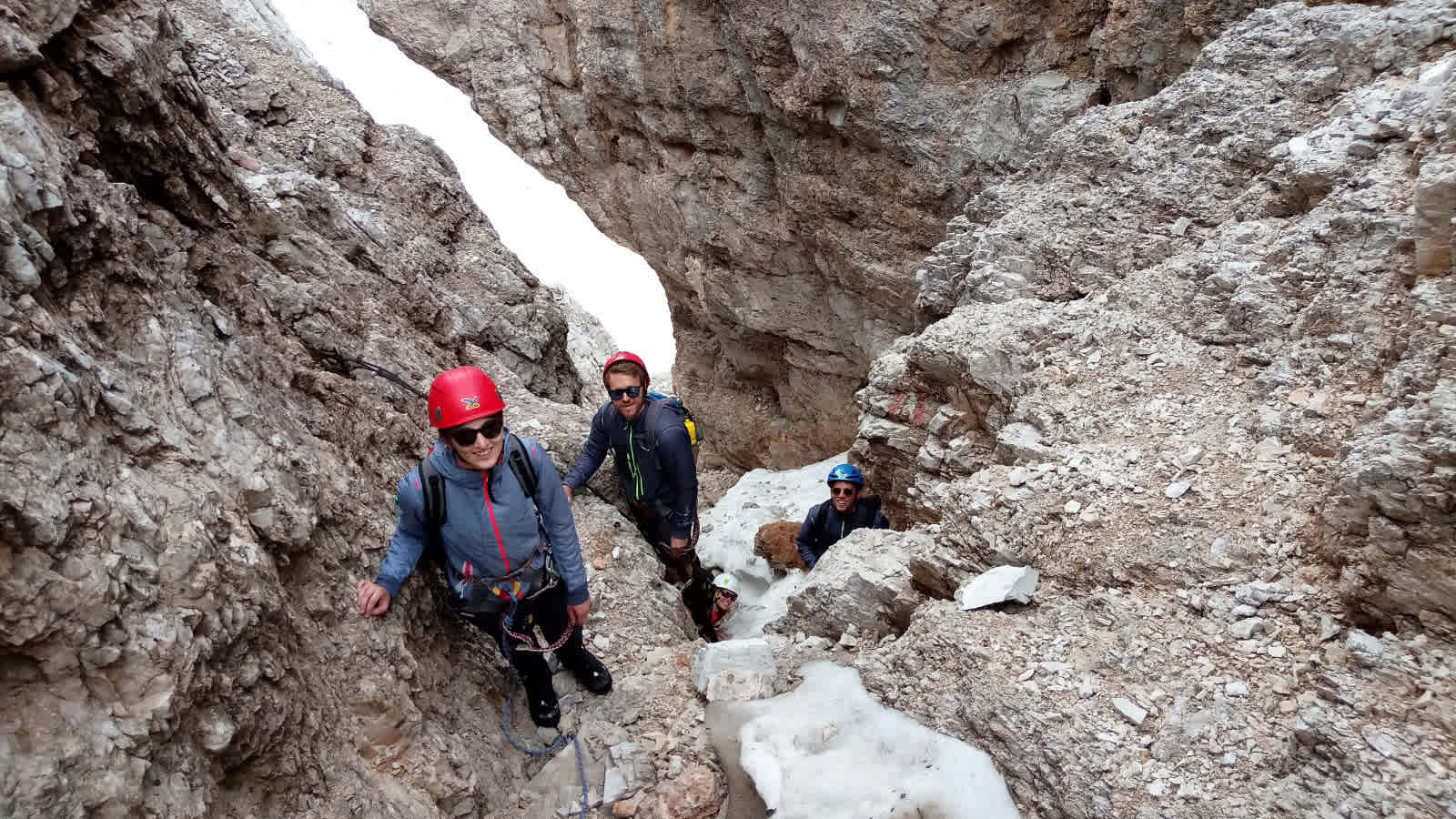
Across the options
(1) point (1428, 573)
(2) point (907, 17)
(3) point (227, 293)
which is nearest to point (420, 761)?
(3) point (227, 293)

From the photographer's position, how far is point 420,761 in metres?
3.35

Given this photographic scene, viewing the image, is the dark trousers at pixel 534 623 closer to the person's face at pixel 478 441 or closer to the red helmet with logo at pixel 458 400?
the person's face at pixel 478 441

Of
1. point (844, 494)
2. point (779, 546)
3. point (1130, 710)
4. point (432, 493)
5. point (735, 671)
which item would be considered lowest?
point (779, 546)

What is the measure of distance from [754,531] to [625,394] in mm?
5210

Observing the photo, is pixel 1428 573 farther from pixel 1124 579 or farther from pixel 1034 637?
pixel 1034 637

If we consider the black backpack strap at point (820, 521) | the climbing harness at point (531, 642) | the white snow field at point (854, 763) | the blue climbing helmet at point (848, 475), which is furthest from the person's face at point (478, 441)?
the black backpack strap at point (820, 521)

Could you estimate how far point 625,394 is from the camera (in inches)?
208

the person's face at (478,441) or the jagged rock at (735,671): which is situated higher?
the person's face at (478,441)

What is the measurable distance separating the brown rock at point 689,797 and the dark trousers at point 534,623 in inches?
33.8

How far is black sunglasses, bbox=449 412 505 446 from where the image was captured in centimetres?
323

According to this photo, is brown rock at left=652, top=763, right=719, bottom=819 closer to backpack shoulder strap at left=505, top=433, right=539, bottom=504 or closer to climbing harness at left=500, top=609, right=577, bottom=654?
climbing harness at left=500, top=609, right=577, bottom=654

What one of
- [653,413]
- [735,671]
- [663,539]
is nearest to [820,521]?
[663,539]

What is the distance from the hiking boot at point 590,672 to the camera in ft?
14.3

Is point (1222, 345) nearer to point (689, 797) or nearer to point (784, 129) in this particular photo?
point (689, 797)
